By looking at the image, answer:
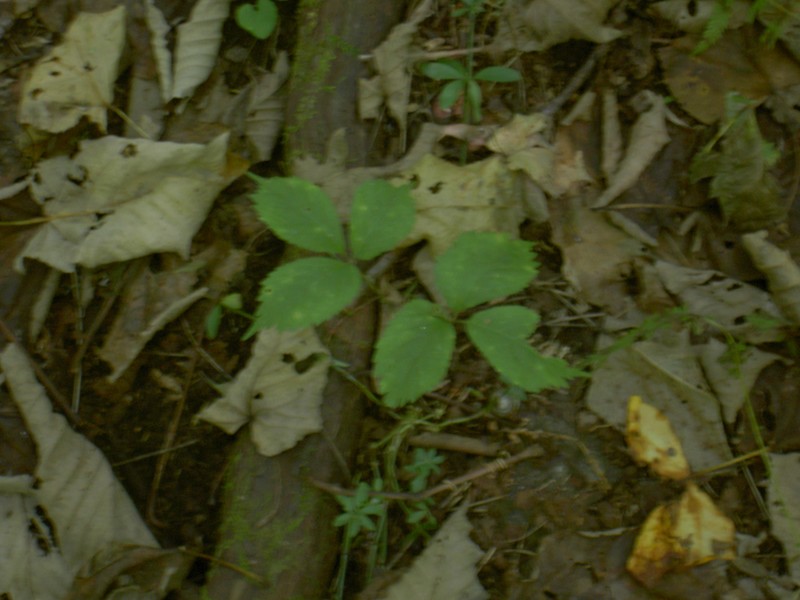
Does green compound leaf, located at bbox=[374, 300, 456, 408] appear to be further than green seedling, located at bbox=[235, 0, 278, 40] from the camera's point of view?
No

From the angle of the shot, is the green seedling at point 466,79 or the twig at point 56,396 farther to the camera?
Answer: the green seedling at point 466,79

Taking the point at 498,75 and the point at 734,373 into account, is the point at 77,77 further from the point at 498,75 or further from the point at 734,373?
the point at 734,373

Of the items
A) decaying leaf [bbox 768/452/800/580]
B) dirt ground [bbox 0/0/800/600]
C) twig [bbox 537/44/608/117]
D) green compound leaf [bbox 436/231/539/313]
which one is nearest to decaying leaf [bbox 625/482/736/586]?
dirt ground [bbox 0/0/800/600]

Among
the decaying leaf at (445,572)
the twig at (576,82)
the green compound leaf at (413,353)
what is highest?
the twig at (576,82)

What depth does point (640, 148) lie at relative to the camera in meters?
1.97

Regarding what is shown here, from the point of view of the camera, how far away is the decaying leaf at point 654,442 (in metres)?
1.71

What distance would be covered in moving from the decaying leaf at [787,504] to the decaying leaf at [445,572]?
2.31ft

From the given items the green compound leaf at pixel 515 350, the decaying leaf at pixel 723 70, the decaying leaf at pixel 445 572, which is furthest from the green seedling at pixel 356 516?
the decaying leaf at pixel 723 70

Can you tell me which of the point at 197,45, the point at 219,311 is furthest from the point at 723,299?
the point at 197,45

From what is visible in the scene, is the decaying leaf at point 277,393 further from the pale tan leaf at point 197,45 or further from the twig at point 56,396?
the pale tan leaf at point 197,45

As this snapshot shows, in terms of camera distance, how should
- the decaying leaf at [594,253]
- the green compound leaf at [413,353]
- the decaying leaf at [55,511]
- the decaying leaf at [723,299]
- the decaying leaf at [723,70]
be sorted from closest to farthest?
the green compound leaf at [413,353] → the decaying leaf at [55,511] → the decaying leaf at [723,299] → the decaying leaf at [594,253] → the decaying leaf at [723,70]

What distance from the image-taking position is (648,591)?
5.33ft

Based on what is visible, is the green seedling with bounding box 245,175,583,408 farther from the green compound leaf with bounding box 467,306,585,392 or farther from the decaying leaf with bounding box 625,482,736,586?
the decaying leaf with bounding box 625,482,736,586

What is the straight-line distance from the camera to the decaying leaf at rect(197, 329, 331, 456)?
175 centimetres
